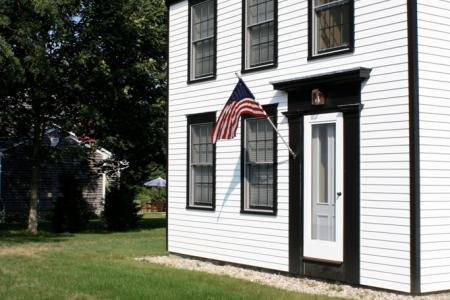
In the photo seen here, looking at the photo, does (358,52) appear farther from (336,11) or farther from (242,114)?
(242,114)

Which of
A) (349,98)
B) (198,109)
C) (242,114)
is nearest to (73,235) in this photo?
(198,109)

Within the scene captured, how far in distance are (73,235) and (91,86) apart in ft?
16.7

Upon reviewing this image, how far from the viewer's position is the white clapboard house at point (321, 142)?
9820 mm

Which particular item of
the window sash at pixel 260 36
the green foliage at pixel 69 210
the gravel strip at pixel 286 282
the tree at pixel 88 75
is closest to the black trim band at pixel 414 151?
the gravel strip at pixel 286 282

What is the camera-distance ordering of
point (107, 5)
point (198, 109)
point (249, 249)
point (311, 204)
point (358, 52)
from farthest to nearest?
point (107, 5), point (198, 109), point (249, 249), point (311, 204), point (358, 52)

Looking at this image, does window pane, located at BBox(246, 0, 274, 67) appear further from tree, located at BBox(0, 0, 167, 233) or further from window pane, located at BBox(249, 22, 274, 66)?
tree, located at BBox(0, 0, 167, 233)

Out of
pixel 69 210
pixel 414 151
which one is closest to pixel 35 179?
pixel 69 210

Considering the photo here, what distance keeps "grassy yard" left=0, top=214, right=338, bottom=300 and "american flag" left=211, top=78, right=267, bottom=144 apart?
262cm

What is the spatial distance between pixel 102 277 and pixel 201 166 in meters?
3.90

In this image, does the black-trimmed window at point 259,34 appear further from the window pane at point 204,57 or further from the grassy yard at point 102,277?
the grassy yard at point 102,277

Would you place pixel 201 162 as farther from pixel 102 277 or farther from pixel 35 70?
pixel 35 70

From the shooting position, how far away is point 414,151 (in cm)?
967

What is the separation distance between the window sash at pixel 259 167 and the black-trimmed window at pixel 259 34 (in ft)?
3.72

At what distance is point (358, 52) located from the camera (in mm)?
10648
